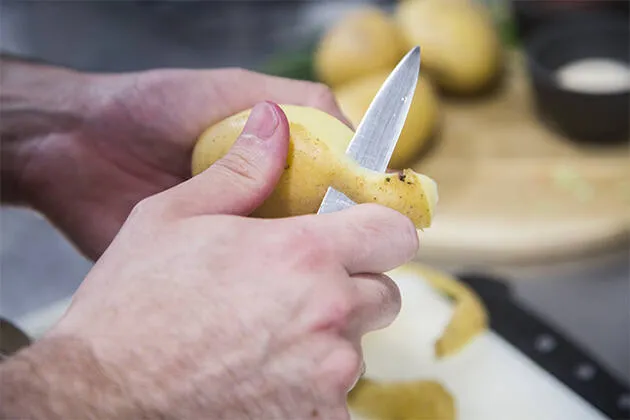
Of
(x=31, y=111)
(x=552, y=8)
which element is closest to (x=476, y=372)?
(x=31, y=111)

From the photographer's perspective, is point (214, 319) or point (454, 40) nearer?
point (214, 319)

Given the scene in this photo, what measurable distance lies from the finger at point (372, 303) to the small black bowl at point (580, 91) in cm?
68

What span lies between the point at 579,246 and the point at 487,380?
30 centimetres

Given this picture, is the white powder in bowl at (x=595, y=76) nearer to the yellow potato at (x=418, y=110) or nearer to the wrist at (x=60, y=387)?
the yellow potato at (x=418, y=110)

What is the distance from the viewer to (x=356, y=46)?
0.99 meters

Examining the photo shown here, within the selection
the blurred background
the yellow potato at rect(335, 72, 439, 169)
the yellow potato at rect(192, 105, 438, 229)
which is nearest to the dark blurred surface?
the blurred background

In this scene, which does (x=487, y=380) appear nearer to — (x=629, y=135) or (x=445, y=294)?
(x=445, y=294)

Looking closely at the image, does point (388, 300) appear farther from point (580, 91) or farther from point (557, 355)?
point (580, 91)

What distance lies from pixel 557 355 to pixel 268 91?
37 cm

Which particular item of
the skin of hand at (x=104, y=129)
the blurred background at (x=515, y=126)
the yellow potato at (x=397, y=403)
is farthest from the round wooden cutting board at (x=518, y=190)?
the skin of hand at (x=104, y=129)

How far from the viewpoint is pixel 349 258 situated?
36 centimetres

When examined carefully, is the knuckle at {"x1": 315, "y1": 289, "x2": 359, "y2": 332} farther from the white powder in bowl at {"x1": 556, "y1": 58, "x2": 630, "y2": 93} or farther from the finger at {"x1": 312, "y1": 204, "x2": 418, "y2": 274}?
the white powder in bowl at {"x1": 556, "y1": 58, "x2": 630, "y2": 93}

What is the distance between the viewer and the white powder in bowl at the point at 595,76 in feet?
3.23

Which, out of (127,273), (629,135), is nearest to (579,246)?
(629,135)
